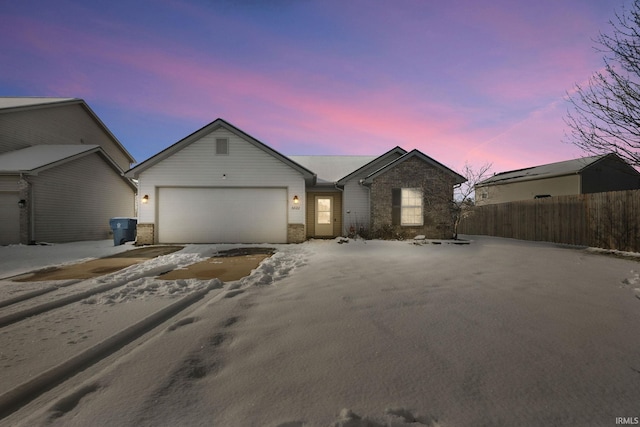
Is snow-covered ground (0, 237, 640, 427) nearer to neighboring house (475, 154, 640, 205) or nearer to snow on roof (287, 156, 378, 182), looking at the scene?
snow on roof (287, 156, 378, 182)

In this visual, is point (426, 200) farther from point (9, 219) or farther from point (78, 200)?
point (9, 219)

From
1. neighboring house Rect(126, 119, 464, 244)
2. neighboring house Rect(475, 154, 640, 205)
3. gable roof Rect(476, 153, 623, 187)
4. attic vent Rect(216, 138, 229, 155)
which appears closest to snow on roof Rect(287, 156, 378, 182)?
neighboring house Rect(126, 119, 464, 244)

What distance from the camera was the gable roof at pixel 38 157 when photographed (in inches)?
463

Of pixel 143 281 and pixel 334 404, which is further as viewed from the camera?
pixel 143 281

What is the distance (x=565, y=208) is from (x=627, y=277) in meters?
7.47

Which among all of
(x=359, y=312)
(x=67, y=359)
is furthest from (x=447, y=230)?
(x=67, y=359)

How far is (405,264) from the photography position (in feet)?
21.3

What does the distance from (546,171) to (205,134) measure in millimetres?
21646

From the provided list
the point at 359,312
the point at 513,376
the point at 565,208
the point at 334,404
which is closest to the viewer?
the point at 334,404

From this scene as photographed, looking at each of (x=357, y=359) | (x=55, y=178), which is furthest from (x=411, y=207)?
(x=55, y=178)

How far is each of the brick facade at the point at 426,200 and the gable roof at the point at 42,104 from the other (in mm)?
19398

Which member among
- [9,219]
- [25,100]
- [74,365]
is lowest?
[74,365]

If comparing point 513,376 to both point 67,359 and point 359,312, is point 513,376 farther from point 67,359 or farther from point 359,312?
point 67,359

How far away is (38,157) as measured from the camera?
13289 mm
